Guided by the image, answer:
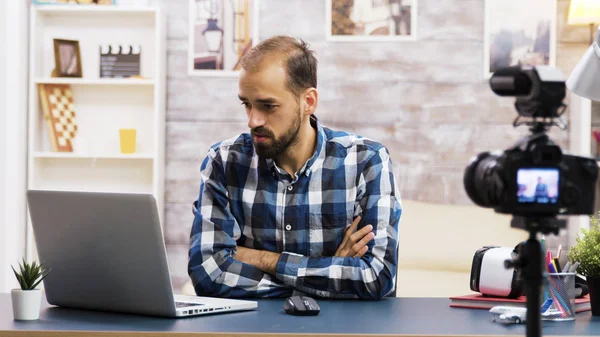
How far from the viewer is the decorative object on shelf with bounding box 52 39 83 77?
429 cm

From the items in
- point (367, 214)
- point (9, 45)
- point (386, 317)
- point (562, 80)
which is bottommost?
point (386, 317)

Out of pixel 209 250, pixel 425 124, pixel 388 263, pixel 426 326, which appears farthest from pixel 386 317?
pixel 425 124

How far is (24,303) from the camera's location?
1.68m

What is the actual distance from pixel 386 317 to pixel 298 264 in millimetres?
458

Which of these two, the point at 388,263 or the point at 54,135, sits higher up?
the point at 54,135

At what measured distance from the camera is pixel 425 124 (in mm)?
4441

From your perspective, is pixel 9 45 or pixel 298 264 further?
pixel 9 45

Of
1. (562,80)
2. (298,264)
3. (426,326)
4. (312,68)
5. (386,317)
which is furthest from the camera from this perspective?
(312,68)

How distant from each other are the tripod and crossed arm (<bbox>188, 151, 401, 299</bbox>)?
3.01ft

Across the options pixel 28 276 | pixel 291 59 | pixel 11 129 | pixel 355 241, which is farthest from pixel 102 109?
pixel 28 276

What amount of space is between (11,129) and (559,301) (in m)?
3.14

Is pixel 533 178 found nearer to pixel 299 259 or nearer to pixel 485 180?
pixel 485 180

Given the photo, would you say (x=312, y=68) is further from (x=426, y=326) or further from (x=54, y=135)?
(x=54, y=135)

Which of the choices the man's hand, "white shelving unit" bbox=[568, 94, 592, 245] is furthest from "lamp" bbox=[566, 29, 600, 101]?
"white shelving unit" bbox=[568, 94, 592, 245]
